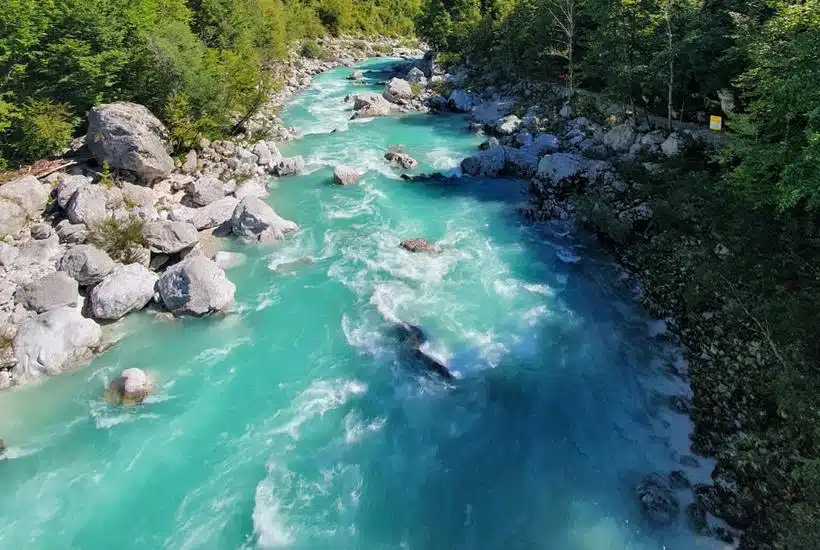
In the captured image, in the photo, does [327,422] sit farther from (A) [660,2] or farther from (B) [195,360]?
(A) [660,2]

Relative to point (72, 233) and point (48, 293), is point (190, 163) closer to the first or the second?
point (72, 233)

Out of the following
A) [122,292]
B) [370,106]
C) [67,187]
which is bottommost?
[122,292]

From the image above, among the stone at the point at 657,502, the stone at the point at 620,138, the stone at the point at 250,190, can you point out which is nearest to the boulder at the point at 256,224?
the stone at the point at 250,190

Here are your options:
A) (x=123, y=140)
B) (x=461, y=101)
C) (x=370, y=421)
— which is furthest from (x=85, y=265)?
(x=461, y=101)

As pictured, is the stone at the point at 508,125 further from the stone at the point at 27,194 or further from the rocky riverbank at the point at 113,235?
the stone at the point at 27,194

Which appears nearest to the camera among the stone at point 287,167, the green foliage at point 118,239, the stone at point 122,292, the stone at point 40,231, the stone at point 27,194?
the stone at point 122,292

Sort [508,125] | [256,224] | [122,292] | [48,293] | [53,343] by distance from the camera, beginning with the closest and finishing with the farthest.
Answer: [53,343] → [48,293] → [122,292] → [256,224] → [508,125]

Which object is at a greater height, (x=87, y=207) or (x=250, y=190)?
(x=87, y=207)
